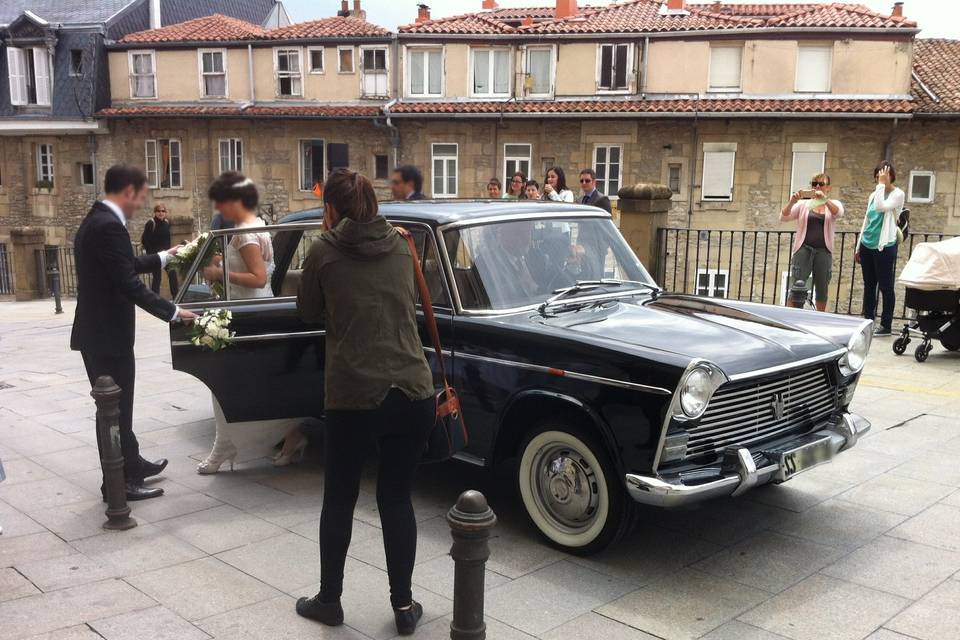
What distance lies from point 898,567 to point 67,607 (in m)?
4.19

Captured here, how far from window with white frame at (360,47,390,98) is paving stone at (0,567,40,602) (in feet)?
96.2

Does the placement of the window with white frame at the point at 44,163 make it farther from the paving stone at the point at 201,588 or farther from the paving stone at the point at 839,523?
the paving stone at the point at 839,523

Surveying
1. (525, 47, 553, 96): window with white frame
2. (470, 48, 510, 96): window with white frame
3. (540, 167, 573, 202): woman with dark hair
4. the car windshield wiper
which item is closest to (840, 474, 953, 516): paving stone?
the car windshield wiper

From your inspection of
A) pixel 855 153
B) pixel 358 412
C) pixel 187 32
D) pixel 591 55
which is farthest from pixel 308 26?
pixel 358 412

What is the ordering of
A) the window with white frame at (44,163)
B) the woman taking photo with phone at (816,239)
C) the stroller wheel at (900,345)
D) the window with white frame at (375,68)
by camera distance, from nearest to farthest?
1. the stroller wheel at (900,345)
2. the woman taking photo with phone at (816,239)
3. the window with white frame at (375,68)
4. the window with white frame at (44,163)

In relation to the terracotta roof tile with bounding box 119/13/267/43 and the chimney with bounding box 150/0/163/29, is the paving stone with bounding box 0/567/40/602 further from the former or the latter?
the chimney with bounding box 150/0/163/29

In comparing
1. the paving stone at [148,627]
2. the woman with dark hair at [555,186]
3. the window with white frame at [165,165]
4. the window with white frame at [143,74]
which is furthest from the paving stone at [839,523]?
the window with white frame at [143,74]

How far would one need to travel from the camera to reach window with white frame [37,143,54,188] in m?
36.8

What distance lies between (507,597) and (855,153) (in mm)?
27859

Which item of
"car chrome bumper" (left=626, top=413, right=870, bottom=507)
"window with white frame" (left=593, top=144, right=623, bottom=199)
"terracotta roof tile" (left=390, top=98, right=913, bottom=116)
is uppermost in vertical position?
"terracotta roof tile" (left=390, top=98, right=913, bottom=116)

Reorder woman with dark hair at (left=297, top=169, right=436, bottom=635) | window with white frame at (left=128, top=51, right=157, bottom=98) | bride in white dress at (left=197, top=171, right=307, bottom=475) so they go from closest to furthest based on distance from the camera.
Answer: woman with dark hair at (left=297, top=169, right=436, bottom=635) < bride in white dress at (left=197, top=171, right=307, bottom=475) < window with white frame at (left=128, top=51, right=157, bottom=98)

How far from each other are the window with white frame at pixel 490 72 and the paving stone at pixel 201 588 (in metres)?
28.3

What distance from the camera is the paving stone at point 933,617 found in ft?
12.2

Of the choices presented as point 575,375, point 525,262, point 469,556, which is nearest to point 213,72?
point 525,262
